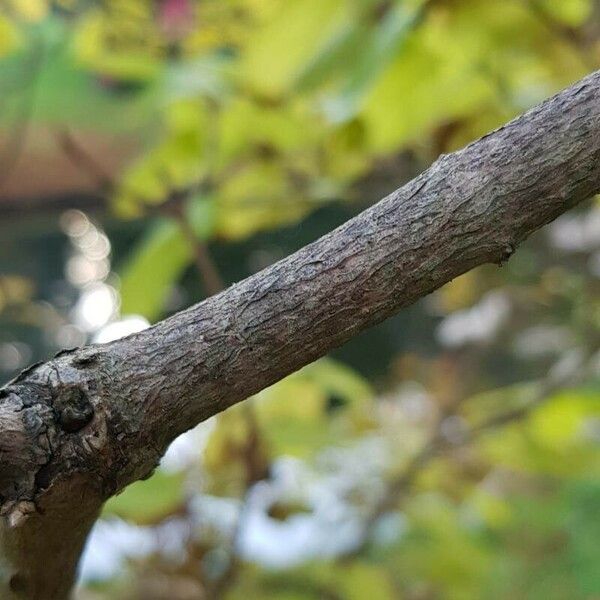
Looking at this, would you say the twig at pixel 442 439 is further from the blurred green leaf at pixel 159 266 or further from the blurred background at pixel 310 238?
the blurred green leaf at pixel 159 266

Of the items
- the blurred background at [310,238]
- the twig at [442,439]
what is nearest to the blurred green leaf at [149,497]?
the blurred background at [310,238]

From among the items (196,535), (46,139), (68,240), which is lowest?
(196,535)

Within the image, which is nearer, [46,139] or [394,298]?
[394,298]

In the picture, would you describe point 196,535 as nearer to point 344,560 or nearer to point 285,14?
point 344,560

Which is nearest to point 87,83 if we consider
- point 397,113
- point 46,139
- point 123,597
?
point 46,139

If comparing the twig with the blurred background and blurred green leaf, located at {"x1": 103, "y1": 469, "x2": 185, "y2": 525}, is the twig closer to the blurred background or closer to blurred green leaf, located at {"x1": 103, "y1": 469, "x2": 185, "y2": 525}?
the blurred background

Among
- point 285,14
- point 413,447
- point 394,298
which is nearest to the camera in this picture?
point 394,298
